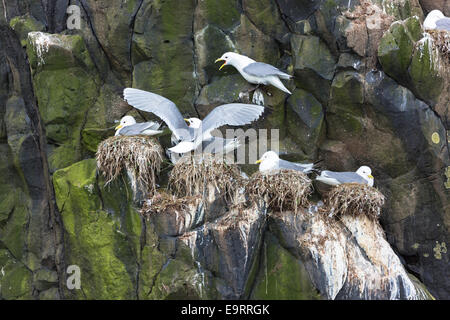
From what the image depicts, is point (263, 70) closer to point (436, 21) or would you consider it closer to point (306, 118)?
point (306, 118)

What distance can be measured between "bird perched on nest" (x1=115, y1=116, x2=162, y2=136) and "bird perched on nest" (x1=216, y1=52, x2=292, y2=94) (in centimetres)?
102

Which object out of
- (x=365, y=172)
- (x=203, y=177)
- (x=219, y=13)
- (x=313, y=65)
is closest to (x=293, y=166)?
(x=365, y=172)

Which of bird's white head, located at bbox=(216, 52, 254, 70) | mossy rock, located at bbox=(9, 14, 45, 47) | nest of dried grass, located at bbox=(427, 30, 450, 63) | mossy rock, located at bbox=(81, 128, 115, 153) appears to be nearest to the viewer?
nest of dried grass, located at bbox=(427, 30, 450, 63)

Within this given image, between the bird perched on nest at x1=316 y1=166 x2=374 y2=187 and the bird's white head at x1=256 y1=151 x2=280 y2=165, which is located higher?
the bird's white head at x1=256 y1=151 x2=280 y2=165

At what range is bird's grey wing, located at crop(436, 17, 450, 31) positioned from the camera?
261 inches

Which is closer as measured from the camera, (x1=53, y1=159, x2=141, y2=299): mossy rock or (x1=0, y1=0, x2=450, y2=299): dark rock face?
(x1=0, y1=0, x2=450, y2=299): dark rock face

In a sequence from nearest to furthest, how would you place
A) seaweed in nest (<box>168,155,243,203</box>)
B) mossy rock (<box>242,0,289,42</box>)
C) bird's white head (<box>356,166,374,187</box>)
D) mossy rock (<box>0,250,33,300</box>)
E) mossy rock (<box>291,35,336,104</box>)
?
seaweed in nest (<box>168,155,243,203</box>) < bird's white head (<box>356,166,374,187</box>) < mossy rock (<box>291,35,336,104</box>) < mossy rock (<box>242,0,289,42</box>) < mossy rock (<box>0,250,33,300</box>)

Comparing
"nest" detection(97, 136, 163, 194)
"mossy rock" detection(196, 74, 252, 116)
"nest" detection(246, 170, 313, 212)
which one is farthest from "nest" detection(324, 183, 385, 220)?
"nest" detection(97, 136, 163, 194)

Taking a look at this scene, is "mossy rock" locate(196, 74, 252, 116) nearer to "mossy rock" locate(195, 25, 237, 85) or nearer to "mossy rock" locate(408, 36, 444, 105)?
"mossy rock" locate(195, 25, 237, 85)

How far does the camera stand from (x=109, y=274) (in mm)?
6270

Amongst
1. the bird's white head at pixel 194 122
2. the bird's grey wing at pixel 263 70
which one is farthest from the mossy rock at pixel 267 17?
the bird's white head at pixel 194 122

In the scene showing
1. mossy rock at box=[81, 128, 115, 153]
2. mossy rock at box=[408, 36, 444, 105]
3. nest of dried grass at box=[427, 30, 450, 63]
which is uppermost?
nest of dried grass at box=[427, 30, 450, 63]

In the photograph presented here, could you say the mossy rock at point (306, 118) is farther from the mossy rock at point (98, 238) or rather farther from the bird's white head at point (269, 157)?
the mossy rock at point (98, 238)

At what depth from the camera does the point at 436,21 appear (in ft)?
22.0
